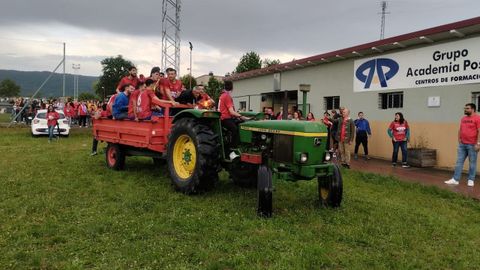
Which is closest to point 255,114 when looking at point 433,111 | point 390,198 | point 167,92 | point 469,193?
point 167,92

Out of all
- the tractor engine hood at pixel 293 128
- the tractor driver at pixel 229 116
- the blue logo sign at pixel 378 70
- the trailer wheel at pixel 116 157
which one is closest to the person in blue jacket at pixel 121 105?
the trailer wheel at pixel 116 157

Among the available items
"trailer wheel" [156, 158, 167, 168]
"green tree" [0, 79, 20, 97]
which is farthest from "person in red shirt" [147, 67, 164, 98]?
"green tree" [0, 79, 20, 97]

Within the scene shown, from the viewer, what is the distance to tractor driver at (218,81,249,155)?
718 centimetres

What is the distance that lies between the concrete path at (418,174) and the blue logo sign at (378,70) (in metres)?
2.78

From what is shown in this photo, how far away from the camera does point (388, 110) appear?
1391 centimetres

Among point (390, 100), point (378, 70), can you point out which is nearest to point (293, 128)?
point (390, 100)

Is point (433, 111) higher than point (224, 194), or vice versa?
point (433, 111)

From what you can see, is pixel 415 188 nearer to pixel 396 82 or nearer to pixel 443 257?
pixel 443 257

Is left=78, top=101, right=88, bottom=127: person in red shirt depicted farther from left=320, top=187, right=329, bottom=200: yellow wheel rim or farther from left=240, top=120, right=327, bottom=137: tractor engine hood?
left=320, top=187, right=329, bottom=200: yellow wheel rim

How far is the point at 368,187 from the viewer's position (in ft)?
29.1

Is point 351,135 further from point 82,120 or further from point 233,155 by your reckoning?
point 82,120

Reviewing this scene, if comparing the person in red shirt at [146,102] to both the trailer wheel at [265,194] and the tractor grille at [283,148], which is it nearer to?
the tractor grille at [283,148]

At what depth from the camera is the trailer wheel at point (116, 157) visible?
962 centimetres

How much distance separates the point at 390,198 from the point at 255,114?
3019 mm
